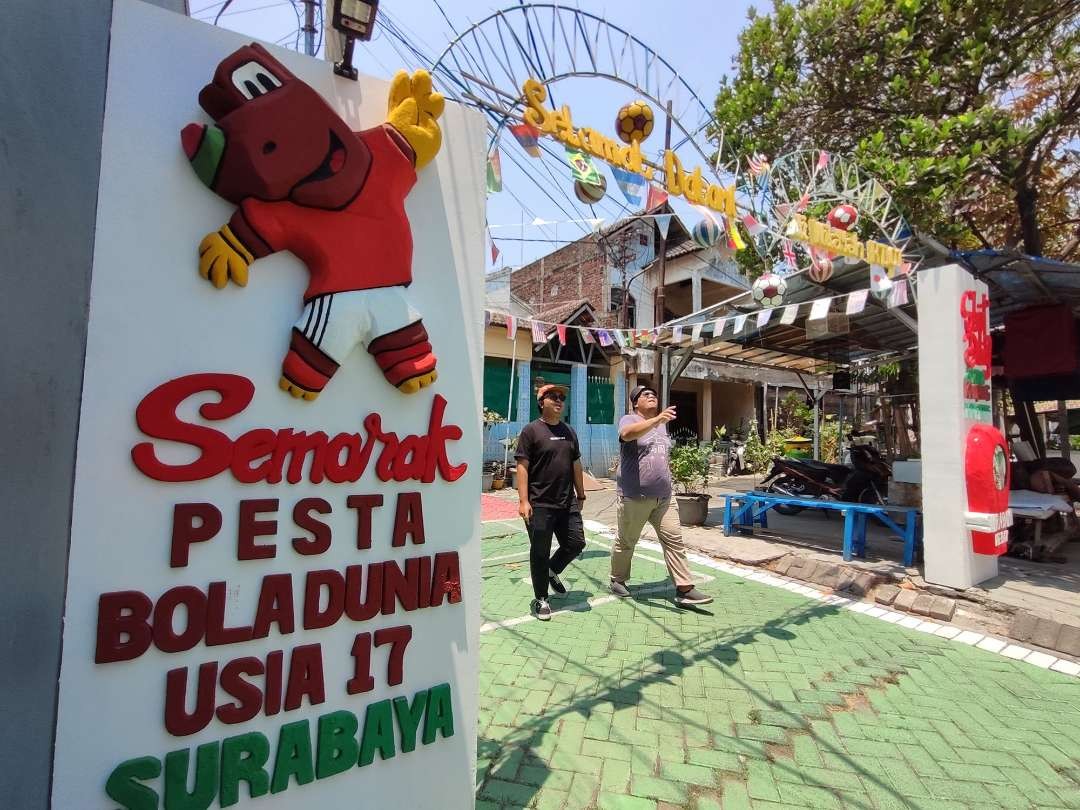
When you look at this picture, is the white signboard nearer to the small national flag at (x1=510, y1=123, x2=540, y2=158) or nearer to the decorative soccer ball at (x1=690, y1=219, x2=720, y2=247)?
the small national flag at (x1=510, y1=123, x2=540, y2=158)

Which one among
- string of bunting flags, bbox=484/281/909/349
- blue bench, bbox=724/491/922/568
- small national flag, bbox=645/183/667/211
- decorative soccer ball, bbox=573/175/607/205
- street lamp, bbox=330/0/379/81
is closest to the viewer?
street lamp, bbox=330/0/379/81

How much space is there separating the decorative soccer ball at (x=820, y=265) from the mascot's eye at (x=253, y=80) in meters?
4.79

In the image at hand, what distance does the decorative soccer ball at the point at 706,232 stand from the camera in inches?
162

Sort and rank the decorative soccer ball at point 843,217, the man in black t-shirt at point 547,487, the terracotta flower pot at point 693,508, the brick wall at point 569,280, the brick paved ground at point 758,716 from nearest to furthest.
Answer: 1. the brick paved ground at point 758,716
2. the man in black t-shirt at point 547,487
3. the decorative soccer ball at point 843,217
4. the terracotta flower pot at point 693,508
5. the brick wall at point 569,280

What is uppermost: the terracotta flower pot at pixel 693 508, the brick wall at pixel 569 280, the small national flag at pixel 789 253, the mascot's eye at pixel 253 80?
the brick wall at pixel 569 280

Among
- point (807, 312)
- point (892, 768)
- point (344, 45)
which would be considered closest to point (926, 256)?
point (807, 312)

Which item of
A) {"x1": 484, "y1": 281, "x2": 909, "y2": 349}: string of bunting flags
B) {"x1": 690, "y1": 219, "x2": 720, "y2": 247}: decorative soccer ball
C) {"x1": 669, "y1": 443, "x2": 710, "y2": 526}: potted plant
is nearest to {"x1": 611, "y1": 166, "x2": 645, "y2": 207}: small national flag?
{"x1": 690, "y1": 219, "x2": 720, "y2": 247}: decorative soccer ball

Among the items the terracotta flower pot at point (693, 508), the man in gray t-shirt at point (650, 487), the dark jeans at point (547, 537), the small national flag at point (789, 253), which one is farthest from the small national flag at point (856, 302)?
the dark jeans at point (547, 537)

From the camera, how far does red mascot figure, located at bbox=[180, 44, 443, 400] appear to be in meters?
1.70

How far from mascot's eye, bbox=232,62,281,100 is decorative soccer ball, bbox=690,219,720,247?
3.12 meters

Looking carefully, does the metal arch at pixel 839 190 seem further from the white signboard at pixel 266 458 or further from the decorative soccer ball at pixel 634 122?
the white signboard at pixel 266 458

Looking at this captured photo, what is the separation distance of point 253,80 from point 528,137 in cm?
187

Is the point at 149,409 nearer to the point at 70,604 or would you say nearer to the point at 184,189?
the point at 70,604

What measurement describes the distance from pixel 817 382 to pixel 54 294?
14.4 metres
